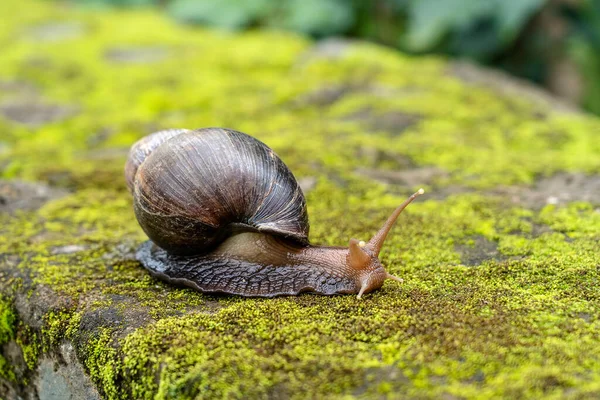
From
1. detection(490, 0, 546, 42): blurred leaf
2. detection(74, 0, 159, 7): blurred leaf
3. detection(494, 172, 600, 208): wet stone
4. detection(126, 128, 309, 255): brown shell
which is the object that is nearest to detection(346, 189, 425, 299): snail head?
detection(126, 128, 309, 255): brown shell

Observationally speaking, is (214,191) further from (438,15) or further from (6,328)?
(438,15)

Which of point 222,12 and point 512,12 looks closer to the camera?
point 512,12

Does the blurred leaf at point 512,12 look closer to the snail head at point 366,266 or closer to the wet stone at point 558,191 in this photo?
the wet stone at point 558,191

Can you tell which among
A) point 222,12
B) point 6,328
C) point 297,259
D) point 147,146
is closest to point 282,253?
point 297,259

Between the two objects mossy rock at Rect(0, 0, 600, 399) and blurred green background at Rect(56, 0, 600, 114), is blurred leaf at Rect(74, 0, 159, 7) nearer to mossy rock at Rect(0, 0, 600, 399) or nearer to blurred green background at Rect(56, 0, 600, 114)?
blurred green background at Rect(56, 0, 600, 114)

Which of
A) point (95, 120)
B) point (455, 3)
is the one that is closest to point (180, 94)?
point (95, 120)

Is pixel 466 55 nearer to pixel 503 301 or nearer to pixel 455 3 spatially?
pixel 455 3
